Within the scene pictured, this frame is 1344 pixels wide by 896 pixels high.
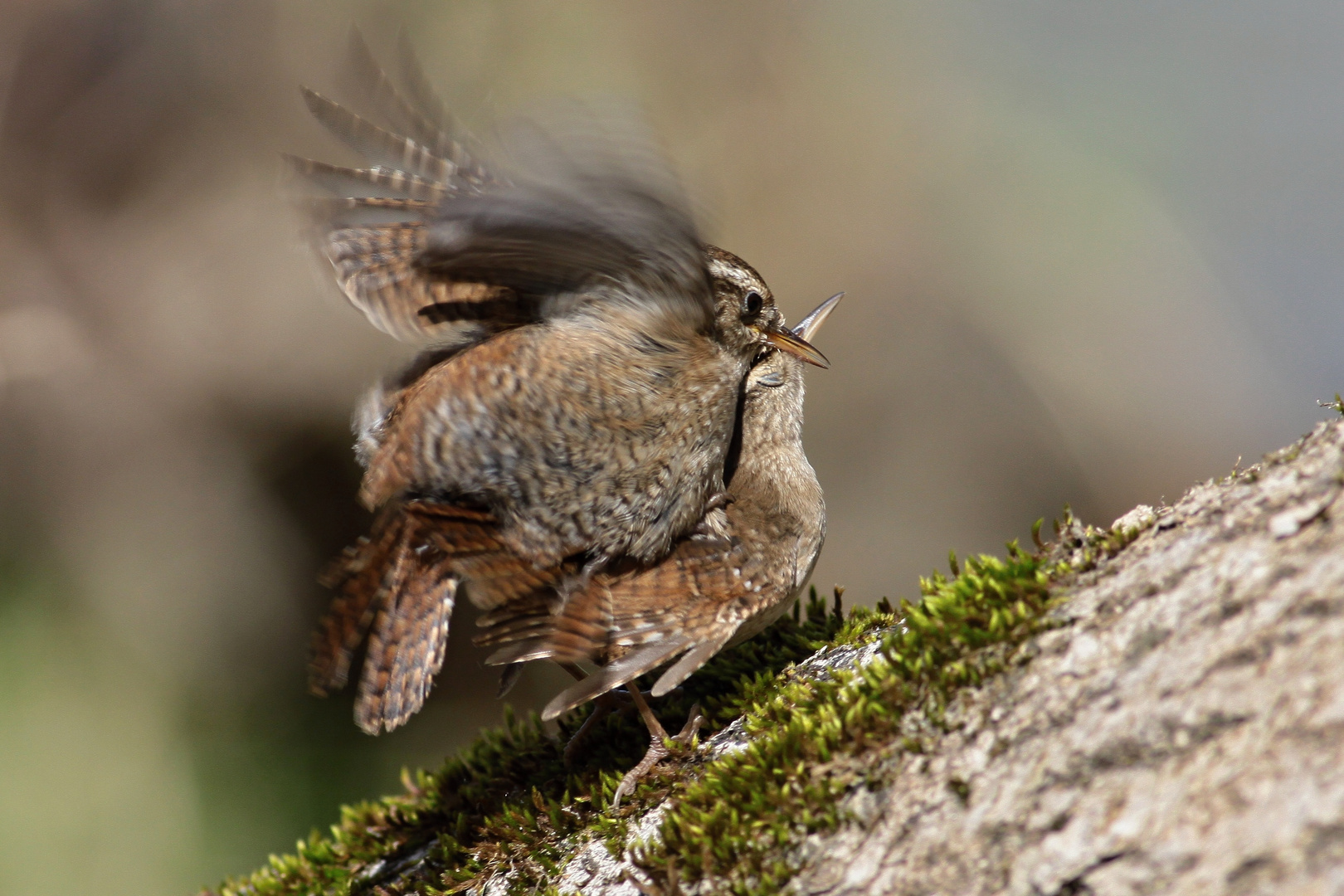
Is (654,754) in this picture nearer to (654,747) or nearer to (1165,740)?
(654,747)

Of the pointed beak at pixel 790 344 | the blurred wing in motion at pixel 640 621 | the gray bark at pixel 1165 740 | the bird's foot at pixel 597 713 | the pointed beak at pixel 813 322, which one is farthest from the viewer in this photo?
the pointed beak at pixel 813 322

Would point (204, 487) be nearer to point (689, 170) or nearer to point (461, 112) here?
point (689, 170)

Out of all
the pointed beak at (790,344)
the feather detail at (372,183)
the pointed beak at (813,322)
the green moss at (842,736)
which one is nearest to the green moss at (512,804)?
the green moss at (842,736)

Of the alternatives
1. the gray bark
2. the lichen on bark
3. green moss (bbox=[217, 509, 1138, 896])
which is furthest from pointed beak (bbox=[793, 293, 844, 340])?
the gray bark

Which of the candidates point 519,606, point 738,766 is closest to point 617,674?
point 519,606

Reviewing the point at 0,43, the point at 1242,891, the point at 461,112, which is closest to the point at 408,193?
the point at 461,112

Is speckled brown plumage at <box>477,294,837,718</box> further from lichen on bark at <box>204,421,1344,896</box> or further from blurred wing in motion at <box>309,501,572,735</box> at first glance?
lichen on bark at <box>204,421,1344,896</box>

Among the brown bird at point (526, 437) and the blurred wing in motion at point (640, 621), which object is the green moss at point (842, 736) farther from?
the brown bird at point (526, 437)
